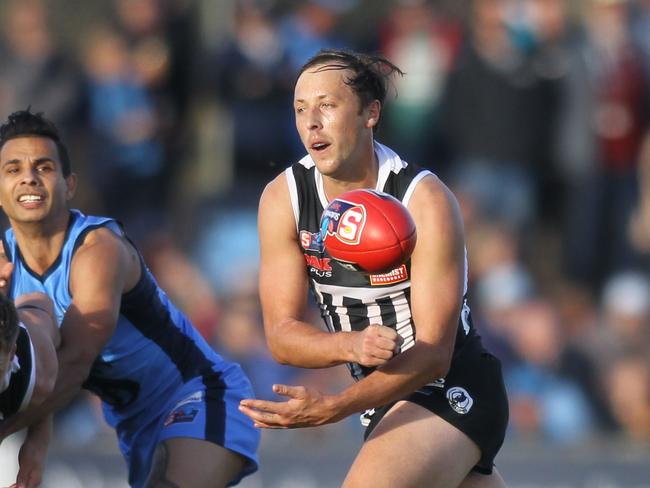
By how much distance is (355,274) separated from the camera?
5.43 meters

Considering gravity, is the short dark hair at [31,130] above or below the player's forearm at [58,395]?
above

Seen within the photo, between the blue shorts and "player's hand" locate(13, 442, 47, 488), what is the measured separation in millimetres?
614

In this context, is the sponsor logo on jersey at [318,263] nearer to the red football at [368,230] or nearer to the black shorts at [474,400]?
the red football at [368,230]

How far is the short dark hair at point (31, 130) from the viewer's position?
19.1ft

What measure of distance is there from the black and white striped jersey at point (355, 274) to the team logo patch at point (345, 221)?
390 mm

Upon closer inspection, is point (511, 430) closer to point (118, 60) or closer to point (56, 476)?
point (56, 476)

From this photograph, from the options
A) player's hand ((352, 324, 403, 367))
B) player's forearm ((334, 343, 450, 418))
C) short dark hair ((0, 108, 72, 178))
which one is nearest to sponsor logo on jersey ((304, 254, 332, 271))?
player's forearm ((334, 343, 450, 418))

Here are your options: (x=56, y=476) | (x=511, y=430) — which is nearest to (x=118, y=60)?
(x=56, y=476)

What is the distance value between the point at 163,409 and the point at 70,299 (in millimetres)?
797

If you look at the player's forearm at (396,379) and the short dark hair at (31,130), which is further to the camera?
the short dark hair at (31,130)

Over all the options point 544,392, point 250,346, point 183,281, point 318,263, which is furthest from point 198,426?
point 183,281

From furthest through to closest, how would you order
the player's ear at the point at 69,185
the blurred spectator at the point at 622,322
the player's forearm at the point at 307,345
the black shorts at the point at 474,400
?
the blurred spectator at the point at 622,322, the player's ear at the point at 69,185, the black shorts at the point at 474,400, the player's forearm at the point at 307,345

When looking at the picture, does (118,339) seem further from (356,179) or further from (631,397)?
(631,397)

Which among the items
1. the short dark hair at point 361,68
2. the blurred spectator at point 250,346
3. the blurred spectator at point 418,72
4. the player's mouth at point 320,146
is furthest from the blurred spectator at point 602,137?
the player's mouth at point 320,146
